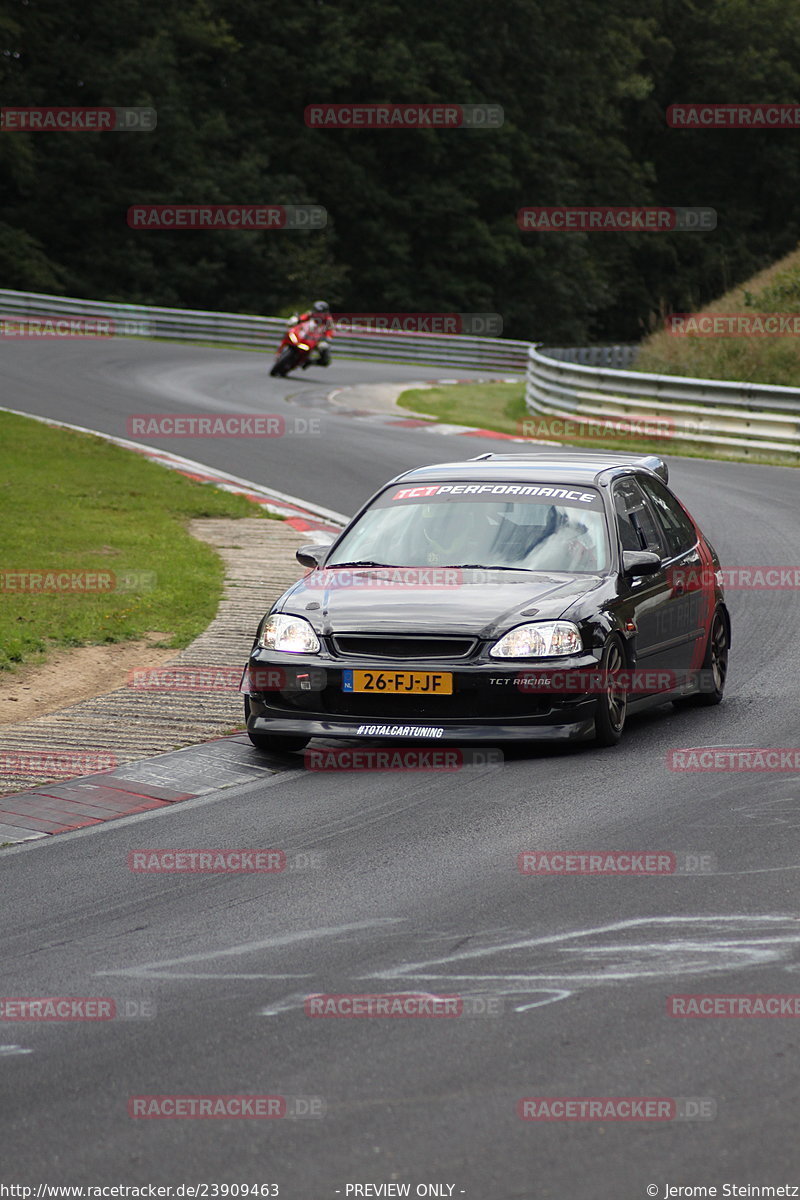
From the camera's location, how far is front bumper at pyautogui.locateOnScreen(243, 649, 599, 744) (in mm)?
8672

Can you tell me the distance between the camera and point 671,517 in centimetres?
1081

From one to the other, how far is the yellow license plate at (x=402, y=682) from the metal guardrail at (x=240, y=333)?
3482 centimetres

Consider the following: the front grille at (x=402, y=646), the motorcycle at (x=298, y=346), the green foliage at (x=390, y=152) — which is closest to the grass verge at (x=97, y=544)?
the front grille at (x=402, y=646)

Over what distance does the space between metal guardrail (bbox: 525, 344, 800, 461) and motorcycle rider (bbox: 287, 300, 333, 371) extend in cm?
655

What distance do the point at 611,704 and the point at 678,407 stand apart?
57.4ft

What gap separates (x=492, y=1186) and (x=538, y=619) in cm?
494

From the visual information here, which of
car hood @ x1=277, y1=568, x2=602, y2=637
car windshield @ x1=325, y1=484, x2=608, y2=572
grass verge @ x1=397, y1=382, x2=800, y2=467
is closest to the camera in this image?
car hood @ x1=277, y1=568, x2=602, y2=637

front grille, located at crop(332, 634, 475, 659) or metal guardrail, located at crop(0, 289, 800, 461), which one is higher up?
metal guardrail, located at crop(0, 289, 800, 461)

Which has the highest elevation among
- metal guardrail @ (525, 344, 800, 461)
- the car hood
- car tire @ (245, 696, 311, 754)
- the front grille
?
metal guardrail @ (525, 344, 800, 461)

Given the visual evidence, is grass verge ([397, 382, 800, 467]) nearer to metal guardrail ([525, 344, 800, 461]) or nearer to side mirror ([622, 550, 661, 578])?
metal guardrail ([525, 344, 800, 461])

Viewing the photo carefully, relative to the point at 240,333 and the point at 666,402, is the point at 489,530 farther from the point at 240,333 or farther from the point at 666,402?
the point at 240,333

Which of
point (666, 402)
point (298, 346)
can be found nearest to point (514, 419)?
point (666, 402)

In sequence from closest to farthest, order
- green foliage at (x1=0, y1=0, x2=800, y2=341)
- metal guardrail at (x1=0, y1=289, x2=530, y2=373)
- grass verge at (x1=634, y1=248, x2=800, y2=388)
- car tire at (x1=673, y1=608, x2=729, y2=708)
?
car tire at (x1=673, y1=608, x2=729, y2=708), grass verge at (x1=634, y1=248, x2=800, y2=388), metal guardrail at (x1=0, y1=289, x2=530, y2=373), green foliage at (x1=0, y1=0, x2=800, y2=341)

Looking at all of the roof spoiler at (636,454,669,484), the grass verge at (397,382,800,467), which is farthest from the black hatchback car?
the grass verge at (397,382,800,467)
